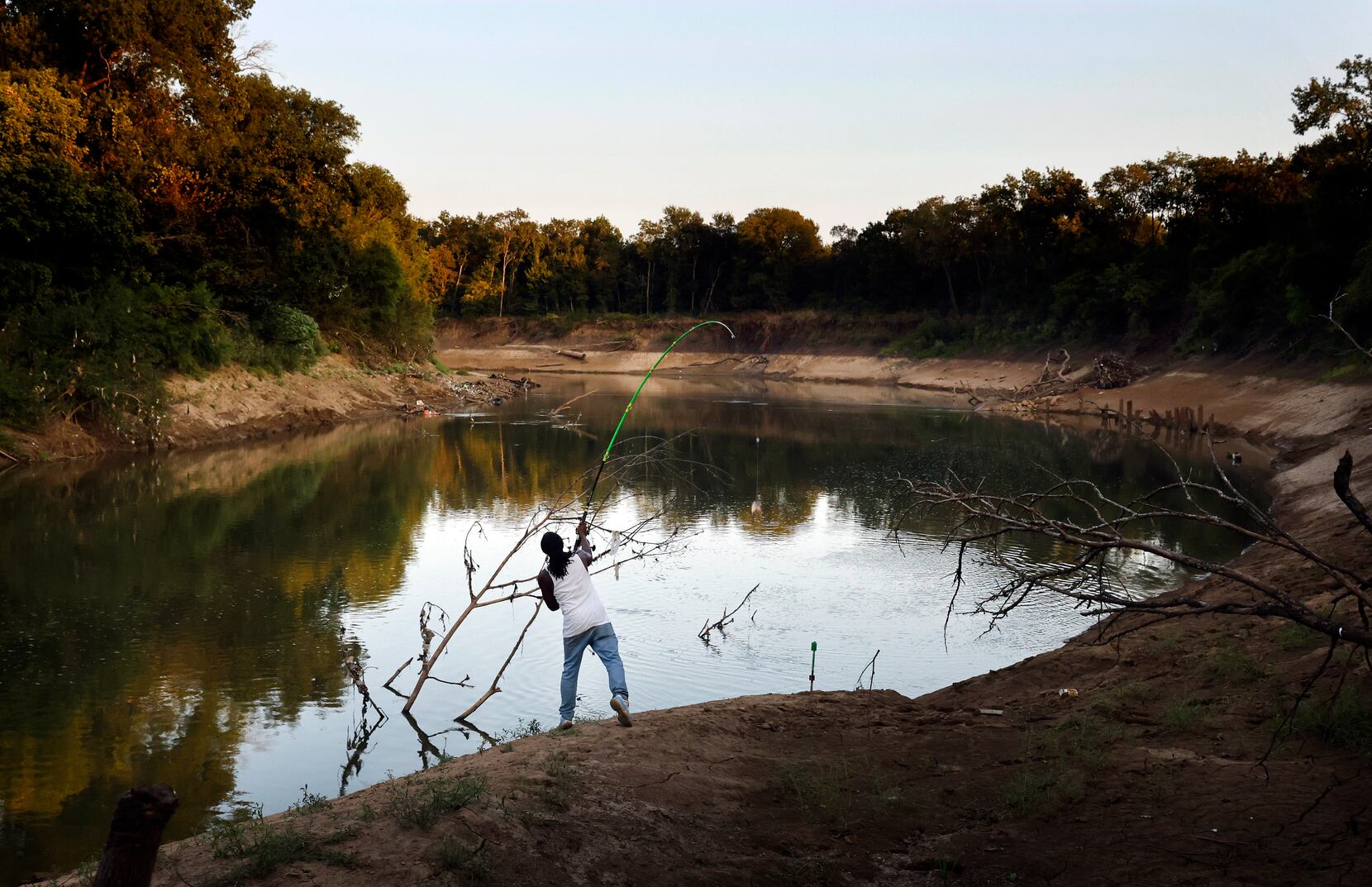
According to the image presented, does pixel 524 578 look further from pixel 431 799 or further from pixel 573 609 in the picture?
pixel 431 799

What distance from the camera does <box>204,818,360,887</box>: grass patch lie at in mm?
5500

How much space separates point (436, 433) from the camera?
40188 mm

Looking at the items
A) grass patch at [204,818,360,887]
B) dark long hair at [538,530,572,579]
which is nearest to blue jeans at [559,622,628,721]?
dark long hair at [538,530,572,579]

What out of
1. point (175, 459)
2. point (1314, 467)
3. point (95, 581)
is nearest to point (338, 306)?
point (175, 459)

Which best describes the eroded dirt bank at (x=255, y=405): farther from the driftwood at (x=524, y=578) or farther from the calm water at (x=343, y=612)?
the driftwood at (x=524, y=578)

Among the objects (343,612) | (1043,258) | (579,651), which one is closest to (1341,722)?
(579,651)

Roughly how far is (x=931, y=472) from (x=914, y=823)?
904 inches

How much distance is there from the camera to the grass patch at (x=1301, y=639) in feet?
30.9

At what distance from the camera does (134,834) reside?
415 centimetres

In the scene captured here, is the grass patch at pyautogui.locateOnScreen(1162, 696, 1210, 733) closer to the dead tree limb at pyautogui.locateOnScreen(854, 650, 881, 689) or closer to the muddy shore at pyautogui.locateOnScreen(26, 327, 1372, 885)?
the muddy shore at pyautogui.locateOnScreen(26, 327, 1372, 885)

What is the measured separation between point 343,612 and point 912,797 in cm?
993

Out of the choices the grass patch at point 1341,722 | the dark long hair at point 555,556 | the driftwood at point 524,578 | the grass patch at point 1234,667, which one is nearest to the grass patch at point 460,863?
the dark long hair at point 555,556

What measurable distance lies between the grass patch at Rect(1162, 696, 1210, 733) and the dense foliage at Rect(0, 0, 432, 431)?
89.4ft

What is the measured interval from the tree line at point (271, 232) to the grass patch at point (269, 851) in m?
11.2
